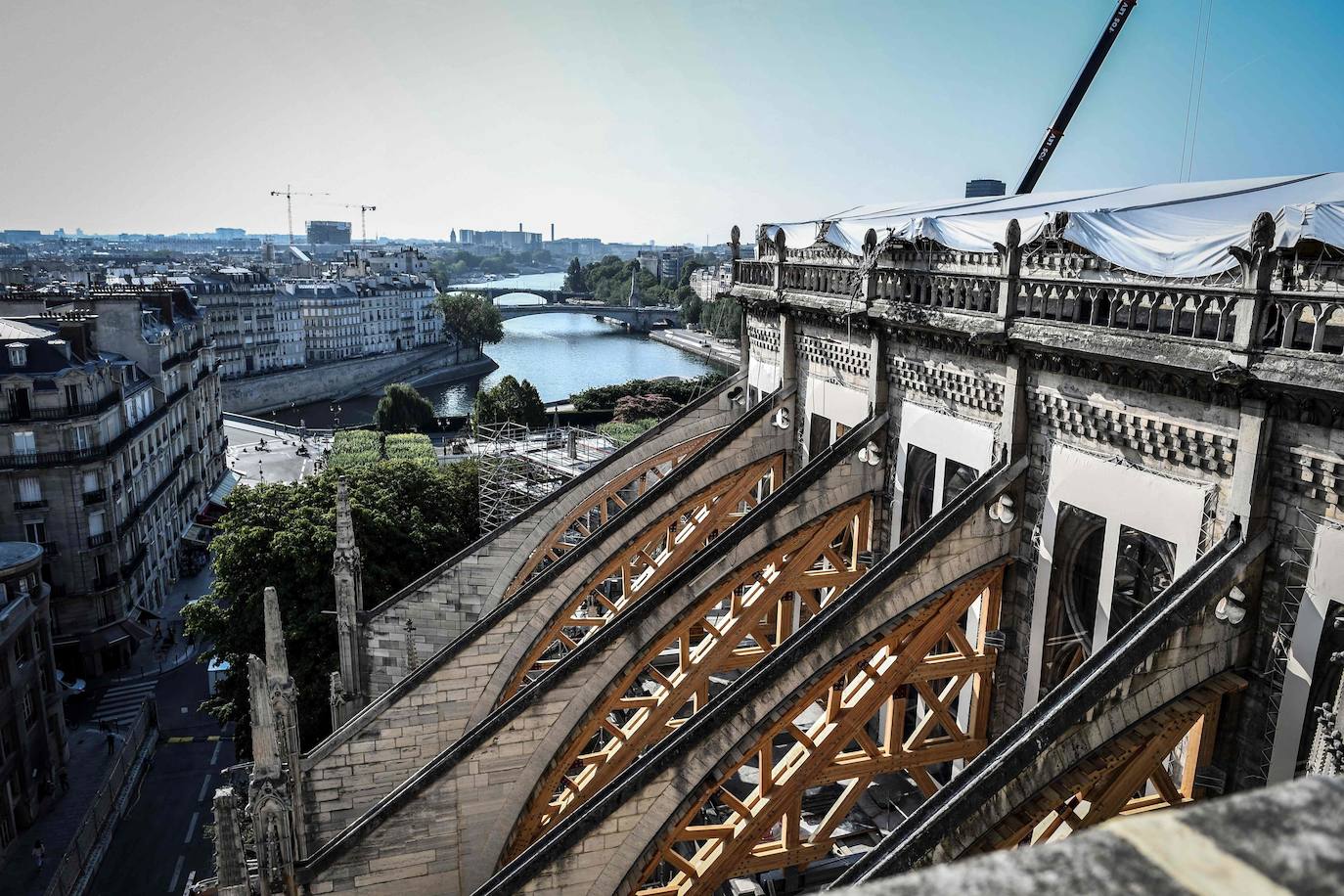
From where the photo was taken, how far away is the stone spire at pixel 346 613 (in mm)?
16703

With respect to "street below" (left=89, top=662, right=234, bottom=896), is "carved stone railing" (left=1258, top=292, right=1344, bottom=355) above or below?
above

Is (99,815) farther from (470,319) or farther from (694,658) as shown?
(470,319)

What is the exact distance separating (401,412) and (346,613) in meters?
49.2

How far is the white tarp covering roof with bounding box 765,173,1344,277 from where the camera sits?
873 centimetres

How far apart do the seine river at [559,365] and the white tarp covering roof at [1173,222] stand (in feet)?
248

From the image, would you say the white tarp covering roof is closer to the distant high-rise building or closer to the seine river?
the distant high-rise building

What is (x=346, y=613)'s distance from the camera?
16984 millimetres

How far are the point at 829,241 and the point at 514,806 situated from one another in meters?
10.2

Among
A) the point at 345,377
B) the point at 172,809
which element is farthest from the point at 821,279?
the point at 345,377

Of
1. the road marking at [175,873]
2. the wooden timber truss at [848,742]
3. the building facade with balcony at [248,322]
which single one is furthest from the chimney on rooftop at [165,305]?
the wooden timber truss at [848,742]

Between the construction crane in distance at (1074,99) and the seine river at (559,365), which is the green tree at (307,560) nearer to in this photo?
the construction crane in distance at (1074,99)

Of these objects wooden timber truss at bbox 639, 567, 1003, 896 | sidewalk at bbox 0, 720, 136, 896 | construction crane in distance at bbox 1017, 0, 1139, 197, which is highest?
construction crane in distance at bbox 1017, 0, 1139, 197

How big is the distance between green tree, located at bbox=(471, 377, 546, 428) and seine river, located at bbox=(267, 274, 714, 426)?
2404cm

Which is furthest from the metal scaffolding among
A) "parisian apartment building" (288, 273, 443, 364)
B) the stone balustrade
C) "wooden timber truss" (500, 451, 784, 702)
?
"parisian apartment building" (288, 273, 443, 364)
